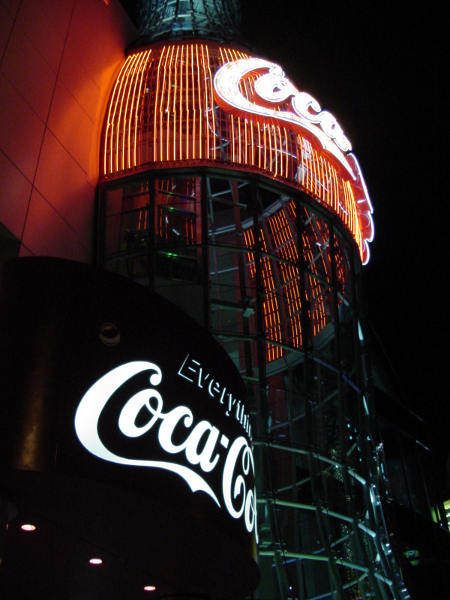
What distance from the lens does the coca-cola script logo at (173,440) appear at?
7180 millimetres

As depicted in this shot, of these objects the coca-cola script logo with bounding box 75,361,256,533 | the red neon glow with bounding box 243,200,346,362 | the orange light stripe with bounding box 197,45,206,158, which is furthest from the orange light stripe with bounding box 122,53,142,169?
the coca-cola script logo with bounding box 75,361,256,533

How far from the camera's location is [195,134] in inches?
656

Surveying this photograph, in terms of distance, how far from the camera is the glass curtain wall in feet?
48.8

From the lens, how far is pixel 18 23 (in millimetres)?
13109

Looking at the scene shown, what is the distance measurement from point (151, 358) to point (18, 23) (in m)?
8.18

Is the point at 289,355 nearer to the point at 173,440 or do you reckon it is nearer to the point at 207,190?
the point at 207,190

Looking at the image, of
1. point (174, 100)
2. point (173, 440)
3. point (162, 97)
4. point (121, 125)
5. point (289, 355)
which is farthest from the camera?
point (289, 355)

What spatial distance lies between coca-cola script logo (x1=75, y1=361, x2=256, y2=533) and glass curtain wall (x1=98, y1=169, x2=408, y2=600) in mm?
5111

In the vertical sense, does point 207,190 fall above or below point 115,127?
below

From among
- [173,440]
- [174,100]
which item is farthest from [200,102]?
[173,440]

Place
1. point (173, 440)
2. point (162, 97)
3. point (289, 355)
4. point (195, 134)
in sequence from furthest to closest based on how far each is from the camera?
point (289, 355), point (162, 97), point (195, 134), point (173, 440)

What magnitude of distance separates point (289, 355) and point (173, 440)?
14251 mm

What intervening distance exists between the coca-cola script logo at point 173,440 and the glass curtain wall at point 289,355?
511cm

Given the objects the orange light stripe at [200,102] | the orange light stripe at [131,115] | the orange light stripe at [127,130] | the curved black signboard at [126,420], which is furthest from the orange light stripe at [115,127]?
the curved black signboard at [126,420]
